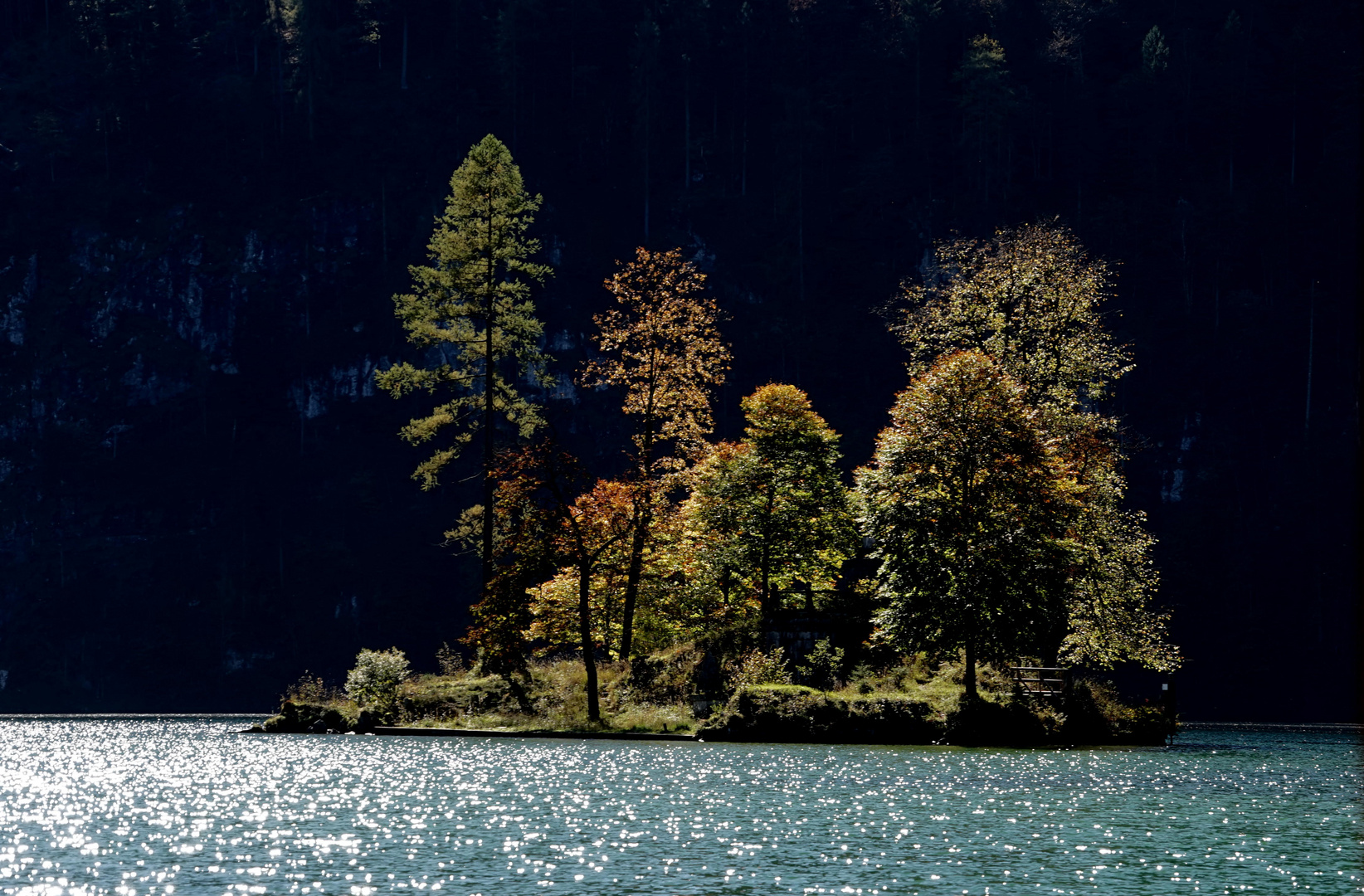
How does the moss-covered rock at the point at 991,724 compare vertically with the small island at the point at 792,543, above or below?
below

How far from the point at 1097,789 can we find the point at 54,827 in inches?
758

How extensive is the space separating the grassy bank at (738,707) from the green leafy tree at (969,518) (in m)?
1.67

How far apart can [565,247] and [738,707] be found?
98587 mm

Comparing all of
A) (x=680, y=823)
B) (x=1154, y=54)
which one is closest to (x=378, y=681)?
(x=680, y=823)

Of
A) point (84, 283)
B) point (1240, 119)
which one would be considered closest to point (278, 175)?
point (84, 283)

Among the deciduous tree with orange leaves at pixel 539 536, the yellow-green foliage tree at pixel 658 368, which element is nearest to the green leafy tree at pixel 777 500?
the yellow-green foliage tree at pixel 658 368

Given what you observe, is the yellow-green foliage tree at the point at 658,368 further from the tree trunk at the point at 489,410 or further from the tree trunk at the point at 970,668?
the tree trunk at the point at 970,668

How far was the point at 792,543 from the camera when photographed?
5506 cm

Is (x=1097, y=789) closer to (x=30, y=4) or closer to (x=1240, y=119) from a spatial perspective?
(x=1240, y=119)

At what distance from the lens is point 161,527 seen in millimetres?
129375

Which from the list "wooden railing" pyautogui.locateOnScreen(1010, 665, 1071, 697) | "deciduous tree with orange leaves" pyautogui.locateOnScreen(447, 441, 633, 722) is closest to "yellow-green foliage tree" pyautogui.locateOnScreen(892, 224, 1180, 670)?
"wooden railing" pyautogui.locateOnScreen(1010, 665, 1071, 697)

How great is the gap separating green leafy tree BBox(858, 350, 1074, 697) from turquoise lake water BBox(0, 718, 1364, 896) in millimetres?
4986

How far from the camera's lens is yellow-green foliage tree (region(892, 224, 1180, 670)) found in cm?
4841

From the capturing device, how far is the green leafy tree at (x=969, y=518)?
146 feet
